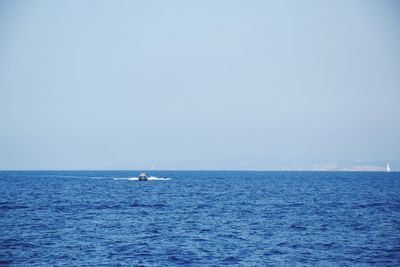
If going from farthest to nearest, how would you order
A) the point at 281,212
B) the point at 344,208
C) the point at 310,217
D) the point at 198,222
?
the point at 344,208, the point at 281,212, the point at 310,217, the point at 198,222

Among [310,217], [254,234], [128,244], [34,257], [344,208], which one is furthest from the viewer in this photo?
[344,208]

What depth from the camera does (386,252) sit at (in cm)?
3666

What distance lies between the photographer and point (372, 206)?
6969 cm

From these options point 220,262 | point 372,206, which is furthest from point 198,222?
point 372,206

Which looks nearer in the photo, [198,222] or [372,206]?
[198,222]

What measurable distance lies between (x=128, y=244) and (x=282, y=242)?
13.4m

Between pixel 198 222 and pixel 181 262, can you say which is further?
pixel 198 222

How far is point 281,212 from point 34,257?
3620cm

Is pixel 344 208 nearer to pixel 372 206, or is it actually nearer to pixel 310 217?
pixel 372 206

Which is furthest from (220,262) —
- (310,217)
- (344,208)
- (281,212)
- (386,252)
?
(344,208)

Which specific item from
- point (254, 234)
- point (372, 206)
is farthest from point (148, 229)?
point (372, 206)

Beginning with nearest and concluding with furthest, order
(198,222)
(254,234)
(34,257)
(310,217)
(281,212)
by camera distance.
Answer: (34,257) < (254,234) < (198,222) < (310,217) < (281,212)

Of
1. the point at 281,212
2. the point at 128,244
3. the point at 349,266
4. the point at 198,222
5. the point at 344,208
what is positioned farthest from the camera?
the point at 344,208

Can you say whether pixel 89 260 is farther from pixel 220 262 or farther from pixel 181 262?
pixel 220 262
